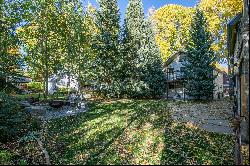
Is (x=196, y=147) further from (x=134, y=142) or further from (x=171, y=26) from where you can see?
(x=171, y=26)

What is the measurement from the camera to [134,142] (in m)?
14.4

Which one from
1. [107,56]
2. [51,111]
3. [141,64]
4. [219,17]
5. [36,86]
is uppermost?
[219,17]

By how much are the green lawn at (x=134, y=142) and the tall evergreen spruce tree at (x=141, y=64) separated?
17072 mm

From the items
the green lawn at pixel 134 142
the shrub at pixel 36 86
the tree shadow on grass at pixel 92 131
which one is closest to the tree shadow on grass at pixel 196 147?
the green lawn at pixel 134 142

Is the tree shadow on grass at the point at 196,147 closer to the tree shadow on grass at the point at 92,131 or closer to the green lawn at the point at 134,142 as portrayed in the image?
the green lawn at the point at 134,142

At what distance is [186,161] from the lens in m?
11.6

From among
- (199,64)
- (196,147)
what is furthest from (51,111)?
(199,64)

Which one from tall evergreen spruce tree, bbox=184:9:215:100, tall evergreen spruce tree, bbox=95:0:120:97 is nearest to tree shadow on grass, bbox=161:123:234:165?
tall evergreen spruce tree, bbox=184:9:215:100

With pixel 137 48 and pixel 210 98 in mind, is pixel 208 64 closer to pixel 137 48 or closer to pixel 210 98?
pixel 210 98

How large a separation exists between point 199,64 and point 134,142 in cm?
2208

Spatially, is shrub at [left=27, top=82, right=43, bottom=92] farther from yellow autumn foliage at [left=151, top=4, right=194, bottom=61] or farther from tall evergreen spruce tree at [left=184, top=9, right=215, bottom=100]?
tall evergreen spruce tree at [left=184, top=9, right=215, bottom=100]

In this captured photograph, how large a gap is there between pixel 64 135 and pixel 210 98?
2314cm

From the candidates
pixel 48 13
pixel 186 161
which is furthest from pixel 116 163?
pixel 48 13

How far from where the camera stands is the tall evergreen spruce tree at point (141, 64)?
38.2 meters
